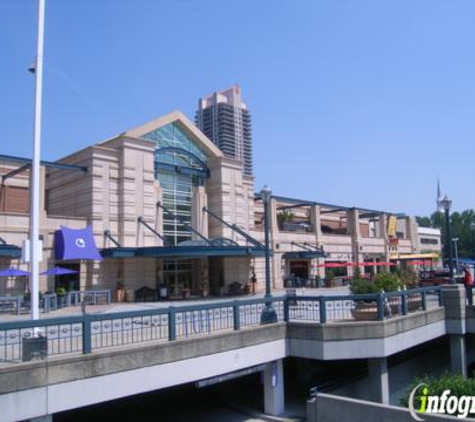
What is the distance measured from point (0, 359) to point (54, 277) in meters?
19.2

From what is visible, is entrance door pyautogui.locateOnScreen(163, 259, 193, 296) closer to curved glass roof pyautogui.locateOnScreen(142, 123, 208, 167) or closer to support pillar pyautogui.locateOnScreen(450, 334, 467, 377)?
curved glass roof pyautogui.locateOnScreen(142, 123, 208, 167)

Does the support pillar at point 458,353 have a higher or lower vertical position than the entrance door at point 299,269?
lower

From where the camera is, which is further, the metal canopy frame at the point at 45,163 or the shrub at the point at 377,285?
the metal canopy frame at the point at 45,163

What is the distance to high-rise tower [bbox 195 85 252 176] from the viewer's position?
166 m

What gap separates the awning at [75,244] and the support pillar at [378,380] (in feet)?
57.1

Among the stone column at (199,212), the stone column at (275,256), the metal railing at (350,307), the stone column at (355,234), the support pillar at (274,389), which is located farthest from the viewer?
the stone column at (355,234)

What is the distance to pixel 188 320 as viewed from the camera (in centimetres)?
1341

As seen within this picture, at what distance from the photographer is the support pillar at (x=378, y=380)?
15.0 m

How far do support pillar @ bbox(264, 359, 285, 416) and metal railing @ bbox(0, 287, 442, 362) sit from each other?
57.0 inches

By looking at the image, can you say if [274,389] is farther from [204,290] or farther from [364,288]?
[204,290]

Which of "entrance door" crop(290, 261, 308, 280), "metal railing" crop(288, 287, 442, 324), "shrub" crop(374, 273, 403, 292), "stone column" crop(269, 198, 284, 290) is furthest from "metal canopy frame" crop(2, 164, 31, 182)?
"entrance door" crop(290, 261, 308, 280)

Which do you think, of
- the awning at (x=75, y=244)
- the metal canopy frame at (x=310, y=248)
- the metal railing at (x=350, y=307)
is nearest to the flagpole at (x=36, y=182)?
the metal railing at (x=350, y=307)

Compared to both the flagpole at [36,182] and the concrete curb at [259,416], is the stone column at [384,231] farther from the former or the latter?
the flagpole at [36,182]

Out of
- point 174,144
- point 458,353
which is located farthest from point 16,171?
point 458,353
